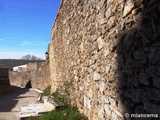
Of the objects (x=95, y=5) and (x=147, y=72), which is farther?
(x=95, y=5)

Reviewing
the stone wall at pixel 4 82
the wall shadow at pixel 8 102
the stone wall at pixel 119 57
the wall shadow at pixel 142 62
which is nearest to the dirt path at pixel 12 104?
the wall shadow at pixel 8 102

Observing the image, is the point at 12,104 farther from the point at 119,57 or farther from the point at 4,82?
the point at 119,57

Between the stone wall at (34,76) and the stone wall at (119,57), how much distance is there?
933 cm

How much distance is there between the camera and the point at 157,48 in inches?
64.1

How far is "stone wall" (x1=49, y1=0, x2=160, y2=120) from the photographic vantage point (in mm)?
1711

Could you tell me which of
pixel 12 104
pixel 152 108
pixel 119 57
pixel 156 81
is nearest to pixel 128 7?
pixel 119 57

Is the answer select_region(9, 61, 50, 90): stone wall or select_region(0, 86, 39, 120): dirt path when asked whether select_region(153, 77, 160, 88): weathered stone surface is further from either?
select_region(9, 61, 50, 90): stone wall

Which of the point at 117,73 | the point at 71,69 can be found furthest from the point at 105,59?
the point at 71,69

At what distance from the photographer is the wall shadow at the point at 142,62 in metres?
1.65

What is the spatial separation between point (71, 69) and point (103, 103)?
2370mm

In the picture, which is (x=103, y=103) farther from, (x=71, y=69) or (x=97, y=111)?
(x=71, y=69)

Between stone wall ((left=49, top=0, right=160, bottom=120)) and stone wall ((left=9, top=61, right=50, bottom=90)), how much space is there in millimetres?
9334

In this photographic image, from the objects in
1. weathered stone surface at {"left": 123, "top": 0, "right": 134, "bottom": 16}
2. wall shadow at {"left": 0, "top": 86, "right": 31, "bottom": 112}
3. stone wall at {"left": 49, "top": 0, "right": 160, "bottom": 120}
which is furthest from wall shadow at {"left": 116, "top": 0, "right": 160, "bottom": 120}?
wall shadow at {"left": 0, "top": 86, "right": 31, "bottom": 112}

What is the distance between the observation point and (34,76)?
16609 mm
